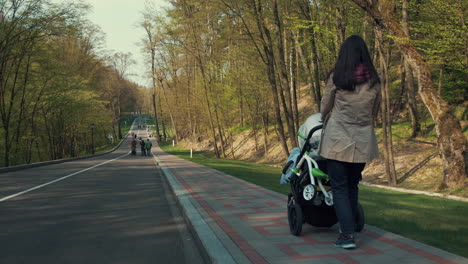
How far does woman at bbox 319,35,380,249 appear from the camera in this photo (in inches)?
165

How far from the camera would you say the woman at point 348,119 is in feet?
13.7

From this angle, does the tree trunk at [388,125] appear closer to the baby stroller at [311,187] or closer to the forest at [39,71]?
the baby stroller at [311,187]

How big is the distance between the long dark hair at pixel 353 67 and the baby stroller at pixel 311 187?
0.74 m

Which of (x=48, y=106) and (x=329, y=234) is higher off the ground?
(x=48, y=106)

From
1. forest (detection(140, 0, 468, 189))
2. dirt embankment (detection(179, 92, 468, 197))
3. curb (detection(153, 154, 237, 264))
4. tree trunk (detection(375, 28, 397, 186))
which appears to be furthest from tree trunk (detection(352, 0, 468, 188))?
curb (detection(153, 154, 237, 264))

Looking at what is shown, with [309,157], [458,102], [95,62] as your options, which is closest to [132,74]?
[95,62]

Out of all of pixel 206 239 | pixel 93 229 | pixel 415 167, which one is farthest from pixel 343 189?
pixel 415 167

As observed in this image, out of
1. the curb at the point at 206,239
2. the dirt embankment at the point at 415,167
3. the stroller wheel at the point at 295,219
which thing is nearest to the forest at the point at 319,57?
the dirt embankment at the point at 415,167

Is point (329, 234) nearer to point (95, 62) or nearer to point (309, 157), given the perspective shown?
point (309, 157)

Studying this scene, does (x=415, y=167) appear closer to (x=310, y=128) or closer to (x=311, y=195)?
(x=310, y=128)

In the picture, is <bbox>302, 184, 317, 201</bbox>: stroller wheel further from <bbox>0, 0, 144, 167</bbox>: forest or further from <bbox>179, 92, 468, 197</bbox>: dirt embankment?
<bbox>0, 0, 144, 167</bbox>: forest

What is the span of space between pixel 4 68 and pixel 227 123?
2016 cm

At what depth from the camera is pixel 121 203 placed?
9.40 metres

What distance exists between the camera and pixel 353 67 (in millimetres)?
4172
